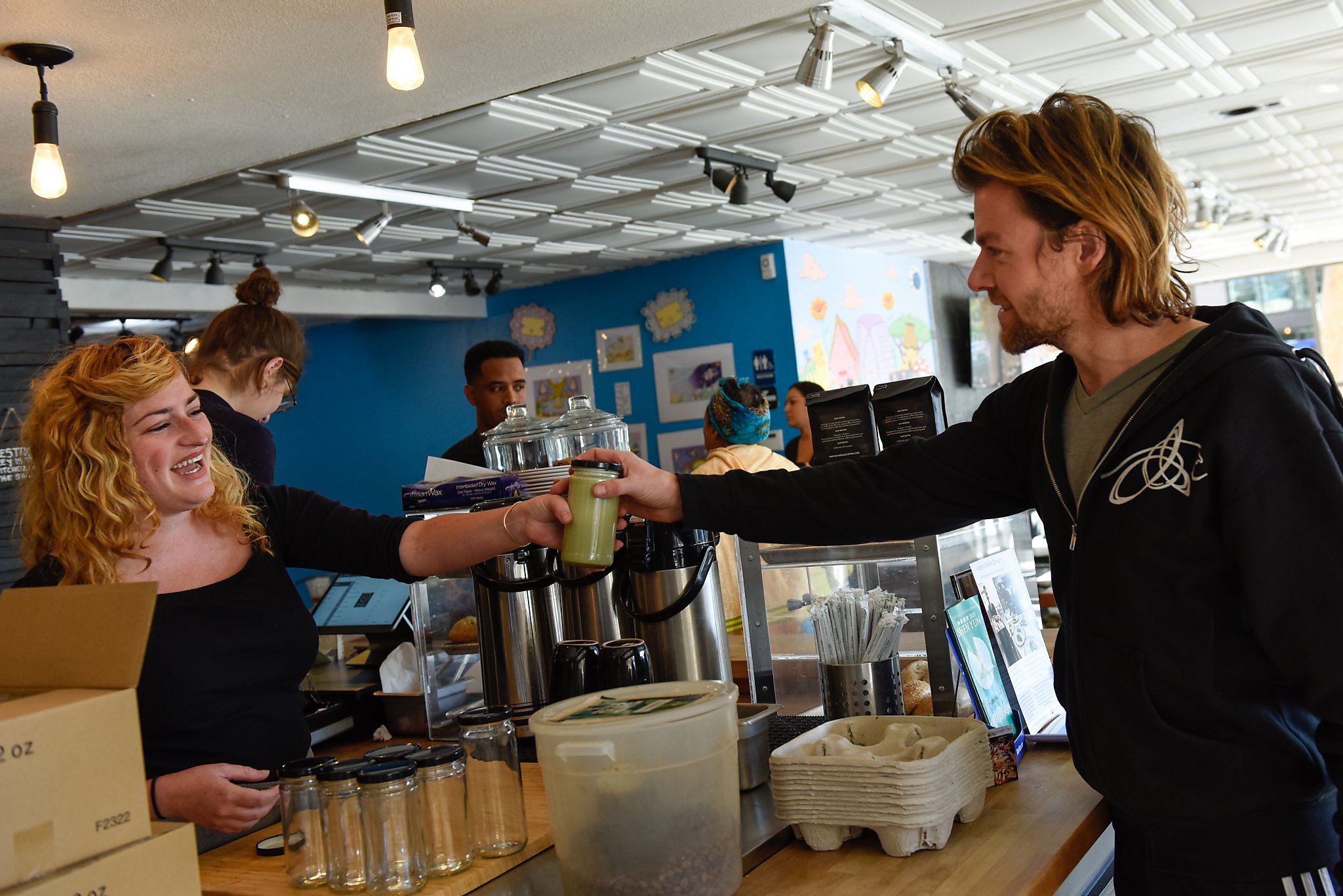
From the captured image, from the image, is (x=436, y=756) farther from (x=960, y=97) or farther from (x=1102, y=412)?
(x=960, y=97)

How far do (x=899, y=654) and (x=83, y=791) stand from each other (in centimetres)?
143

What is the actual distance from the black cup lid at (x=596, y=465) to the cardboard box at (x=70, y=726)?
2.32 ft

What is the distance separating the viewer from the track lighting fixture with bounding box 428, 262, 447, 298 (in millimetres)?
7727

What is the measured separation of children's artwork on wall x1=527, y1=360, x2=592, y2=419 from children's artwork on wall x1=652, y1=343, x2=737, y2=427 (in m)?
0.66

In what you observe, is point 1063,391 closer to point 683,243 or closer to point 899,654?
point 899,654

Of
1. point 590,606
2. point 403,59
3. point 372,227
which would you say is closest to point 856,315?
point 372,227

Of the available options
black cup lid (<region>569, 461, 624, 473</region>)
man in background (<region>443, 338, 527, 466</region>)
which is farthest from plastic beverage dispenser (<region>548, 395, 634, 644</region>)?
man in background (<region>443, 338, 527, 466</region>)

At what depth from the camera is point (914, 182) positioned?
693cm

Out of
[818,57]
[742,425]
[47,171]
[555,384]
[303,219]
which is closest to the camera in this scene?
[47,171]

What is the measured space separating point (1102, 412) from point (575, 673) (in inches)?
31.4

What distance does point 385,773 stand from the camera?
127cm

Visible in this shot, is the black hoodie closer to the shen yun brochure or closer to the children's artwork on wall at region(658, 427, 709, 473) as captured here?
the shen yun brochure

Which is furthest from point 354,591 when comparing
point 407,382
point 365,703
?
point 407,382

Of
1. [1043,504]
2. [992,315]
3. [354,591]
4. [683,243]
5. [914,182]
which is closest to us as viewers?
[1043,504]
